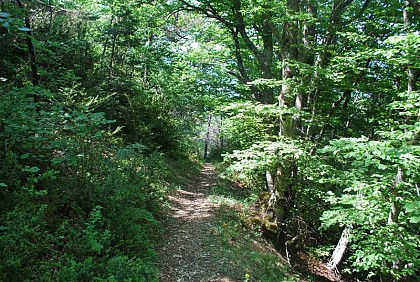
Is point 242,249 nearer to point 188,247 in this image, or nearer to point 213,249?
point 213,249

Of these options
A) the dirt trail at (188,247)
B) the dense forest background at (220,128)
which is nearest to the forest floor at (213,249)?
the dirt trail at (188,247)

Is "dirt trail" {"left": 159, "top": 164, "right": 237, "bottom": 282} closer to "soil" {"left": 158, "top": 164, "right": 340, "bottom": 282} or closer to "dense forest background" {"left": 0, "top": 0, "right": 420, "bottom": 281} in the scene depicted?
"soil" {"left": 158, "top": 164, "right": 340, "bottom": 282}

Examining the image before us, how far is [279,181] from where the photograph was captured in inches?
340

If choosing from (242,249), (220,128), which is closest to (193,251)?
(242,249)

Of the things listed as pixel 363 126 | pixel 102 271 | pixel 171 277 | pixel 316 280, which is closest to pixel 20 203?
pixel 102 271

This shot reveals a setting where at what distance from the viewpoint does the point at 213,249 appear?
6410 millimetres

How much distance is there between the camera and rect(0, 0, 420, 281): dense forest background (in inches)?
170

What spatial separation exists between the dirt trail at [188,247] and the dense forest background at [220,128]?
445 mm

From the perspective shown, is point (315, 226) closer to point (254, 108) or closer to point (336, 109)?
point (336, 109)

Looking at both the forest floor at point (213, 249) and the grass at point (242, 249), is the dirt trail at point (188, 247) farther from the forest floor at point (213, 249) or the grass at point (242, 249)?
the grass at point (242, 249)

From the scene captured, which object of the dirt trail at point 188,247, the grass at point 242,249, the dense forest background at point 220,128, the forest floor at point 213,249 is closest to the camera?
the dense forest background at point 220,128

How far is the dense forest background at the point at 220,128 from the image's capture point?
4309 mm

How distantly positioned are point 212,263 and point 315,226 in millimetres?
5399

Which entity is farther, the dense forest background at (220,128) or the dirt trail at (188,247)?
the dirt trail at (188,247)
